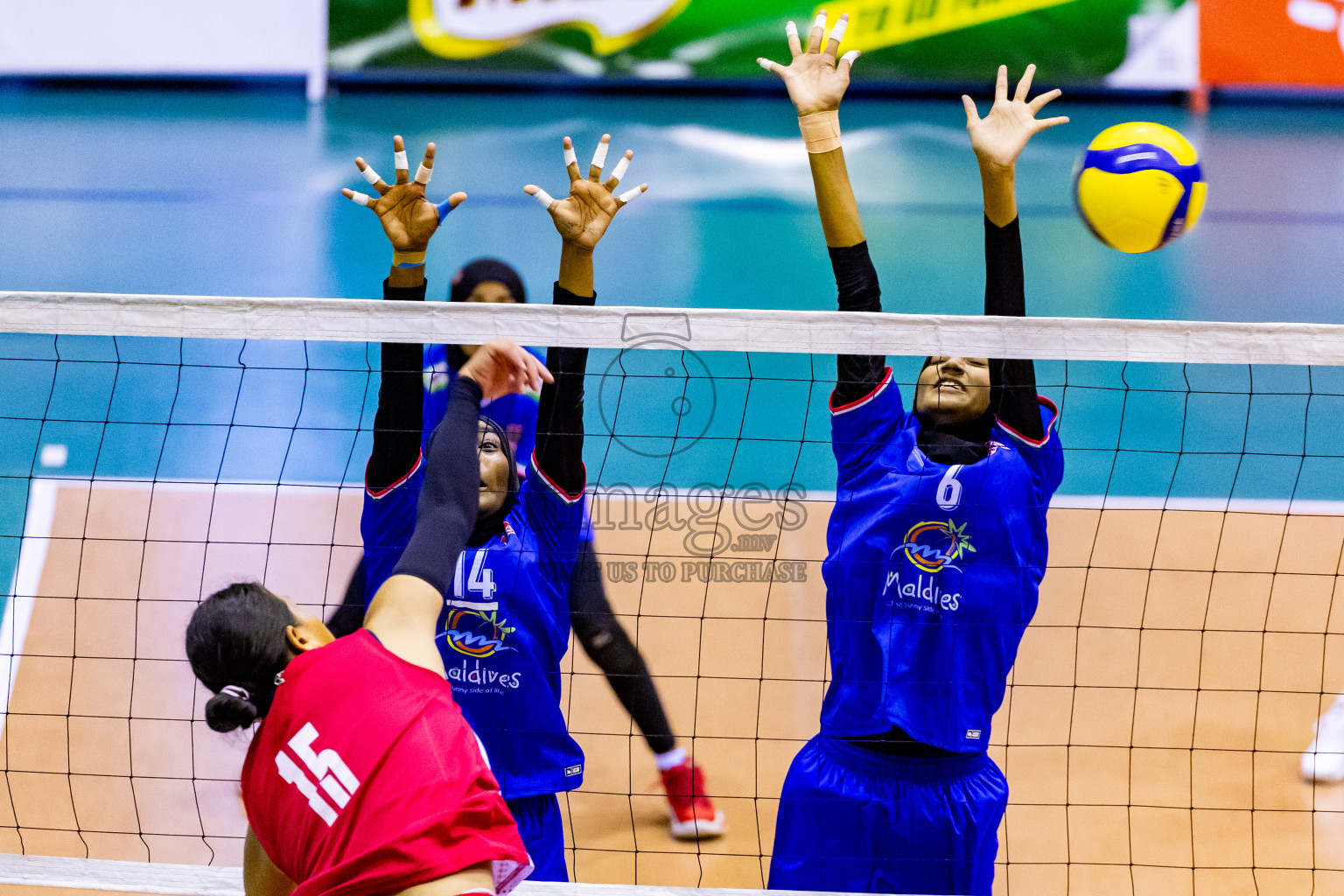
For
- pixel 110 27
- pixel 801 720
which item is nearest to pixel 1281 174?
pixel 801 720

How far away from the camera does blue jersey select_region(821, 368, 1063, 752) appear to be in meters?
2.87

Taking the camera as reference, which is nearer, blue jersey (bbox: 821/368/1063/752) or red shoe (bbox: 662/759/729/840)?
blue jersey (bbox: 821/368/1063/752)

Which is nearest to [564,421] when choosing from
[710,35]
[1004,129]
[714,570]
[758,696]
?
[1004,129]

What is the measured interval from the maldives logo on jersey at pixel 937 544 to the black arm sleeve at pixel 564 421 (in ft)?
2.91

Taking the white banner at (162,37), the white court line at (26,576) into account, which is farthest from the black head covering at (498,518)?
the white banner at (162,37)

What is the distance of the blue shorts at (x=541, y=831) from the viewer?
2.96 m

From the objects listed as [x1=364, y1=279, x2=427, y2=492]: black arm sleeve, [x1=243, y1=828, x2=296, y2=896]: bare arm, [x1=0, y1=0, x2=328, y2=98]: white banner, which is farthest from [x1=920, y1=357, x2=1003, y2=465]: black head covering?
[x1=0, y1=0, x2=328, y2=98]: white banner

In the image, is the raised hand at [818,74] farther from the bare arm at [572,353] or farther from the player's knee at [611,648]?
the player's knee at [611,648]

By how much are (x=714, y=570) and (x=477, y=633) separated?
265 cm

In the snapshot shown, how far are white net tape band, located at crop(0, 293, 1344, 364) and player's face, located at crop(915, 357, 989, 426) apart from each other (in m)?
0.17

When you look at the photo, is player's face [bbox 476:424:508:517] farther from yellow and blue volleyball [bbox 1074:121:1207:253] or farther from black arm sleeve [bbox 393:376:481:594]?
yellow and blue volleyball [bbox 1074:121:1207:253]

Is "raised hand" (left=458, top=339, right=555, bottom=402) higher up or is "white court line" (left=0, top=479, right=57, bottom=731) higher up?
"raised hand" (left=458, top=339, right=555, bottom=402)

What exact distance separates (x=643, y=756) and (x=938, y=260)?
192 inches

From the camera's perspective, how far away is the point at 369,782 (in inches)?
77.0
